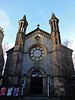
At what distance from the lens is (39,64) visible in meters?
14.0

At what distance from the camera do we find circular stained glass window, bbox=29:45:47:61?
15.1 meters

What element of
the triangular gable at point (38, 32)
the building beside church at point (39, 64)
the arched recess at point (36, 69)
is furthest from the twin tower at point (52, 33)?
the arched recess at point (36, 69)

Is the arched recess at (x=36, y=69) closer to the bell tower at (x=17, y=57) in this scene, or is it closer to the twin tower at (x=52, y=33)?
the bell tower at (x=17, y=57)

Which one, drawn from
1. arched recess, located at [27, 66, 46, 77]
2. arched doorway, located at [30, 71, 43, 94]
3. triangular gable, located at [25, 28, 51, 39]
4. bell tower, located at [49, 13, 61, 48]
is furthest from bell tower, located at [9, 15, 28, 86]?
bell tower, located at [49, 13, 61, 48]

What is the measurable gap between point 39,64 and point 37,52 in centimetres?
270

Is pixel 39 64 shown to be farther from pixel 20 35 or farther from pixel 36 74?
pixel 20 35

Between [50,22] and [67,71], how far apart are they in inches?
492

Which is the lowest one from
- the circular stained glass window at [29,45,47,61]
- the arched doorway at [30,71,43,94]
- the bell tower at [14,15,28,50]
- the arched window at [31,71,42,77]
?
the arched doorway at [30,71,43,94]

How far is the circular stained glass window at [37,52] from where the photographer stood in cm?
1511

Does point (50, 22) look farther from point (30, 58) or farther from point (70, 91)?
point (70, 91)

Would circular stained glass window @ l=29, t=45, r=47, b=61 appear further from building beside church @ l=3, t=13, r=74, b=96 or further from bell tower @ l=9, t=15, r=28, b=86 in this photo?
bell tower @ l=9, t=15, r=28, b=86

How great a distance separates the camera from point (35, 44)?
53.4ft

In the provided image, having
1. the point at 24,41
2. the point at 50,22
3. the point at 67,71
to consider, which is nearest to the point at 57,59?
the point at 67,71

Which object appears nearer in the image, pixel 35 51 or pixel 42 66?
pixel 42 66
